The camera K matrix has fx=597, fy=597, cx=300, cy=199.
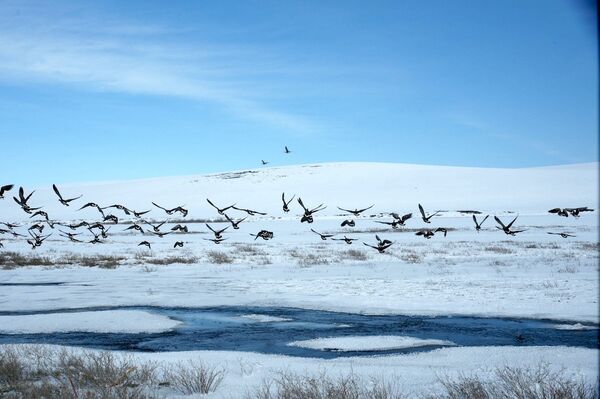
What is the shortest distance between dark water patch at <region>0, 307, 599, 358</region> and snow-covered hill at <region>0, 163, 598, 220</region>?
5001 cm

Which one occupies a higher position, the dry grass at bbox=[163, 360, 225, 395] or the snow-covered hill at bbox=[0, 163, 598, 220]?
the snow-covered hill at bbox=[0, 163, 598, 220]

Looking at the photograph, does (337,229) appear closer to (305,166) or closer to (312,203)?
(312,203)

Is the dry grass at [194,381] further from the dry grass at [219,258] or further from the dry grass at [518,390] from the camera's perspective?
the dry grass at [219,258]

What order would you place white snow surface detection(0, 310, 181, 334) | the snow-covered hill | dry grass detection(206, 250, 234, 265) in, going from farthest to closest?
1. the snow-covered hill
2. dry grass detection(206, 250, 234, 265)
3. white snow surface detection(0, 310, 181, 334)

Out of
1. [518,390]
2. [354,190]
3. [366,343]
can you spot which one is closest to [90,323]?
[366,343]

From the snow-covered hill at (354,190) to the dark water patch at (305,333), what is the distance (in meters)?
50.0

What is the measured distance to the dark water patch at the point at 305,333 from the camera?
11.8 meters

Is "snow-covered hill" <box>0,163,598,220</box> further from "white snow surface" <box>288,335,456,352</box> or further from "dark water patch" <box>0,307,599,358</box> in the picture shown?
"white snow surface" <box>288,335,456,352</box>

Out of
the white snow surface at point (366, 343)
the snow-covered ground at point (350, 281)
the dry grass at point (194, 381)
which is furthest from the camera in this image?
the white snow surface at point (366, 343)

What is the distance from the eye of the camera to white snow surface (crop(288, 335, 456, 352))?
11.7 m

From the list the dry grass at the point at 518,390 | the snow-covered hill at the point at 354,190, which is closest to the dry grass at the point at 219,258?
the dry grass at the point at 518,390

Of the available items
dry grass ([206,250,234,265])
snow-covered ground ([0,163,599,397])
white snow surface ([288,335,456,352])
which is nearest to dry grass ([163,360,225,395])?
snow-covered ground ([0,163,599,397])

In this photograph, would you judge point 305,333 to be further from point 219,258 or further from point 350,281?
point 219,258

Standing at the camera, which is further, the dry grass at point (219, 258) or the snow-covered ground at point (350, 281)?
the dry grass at point (219, 258)
